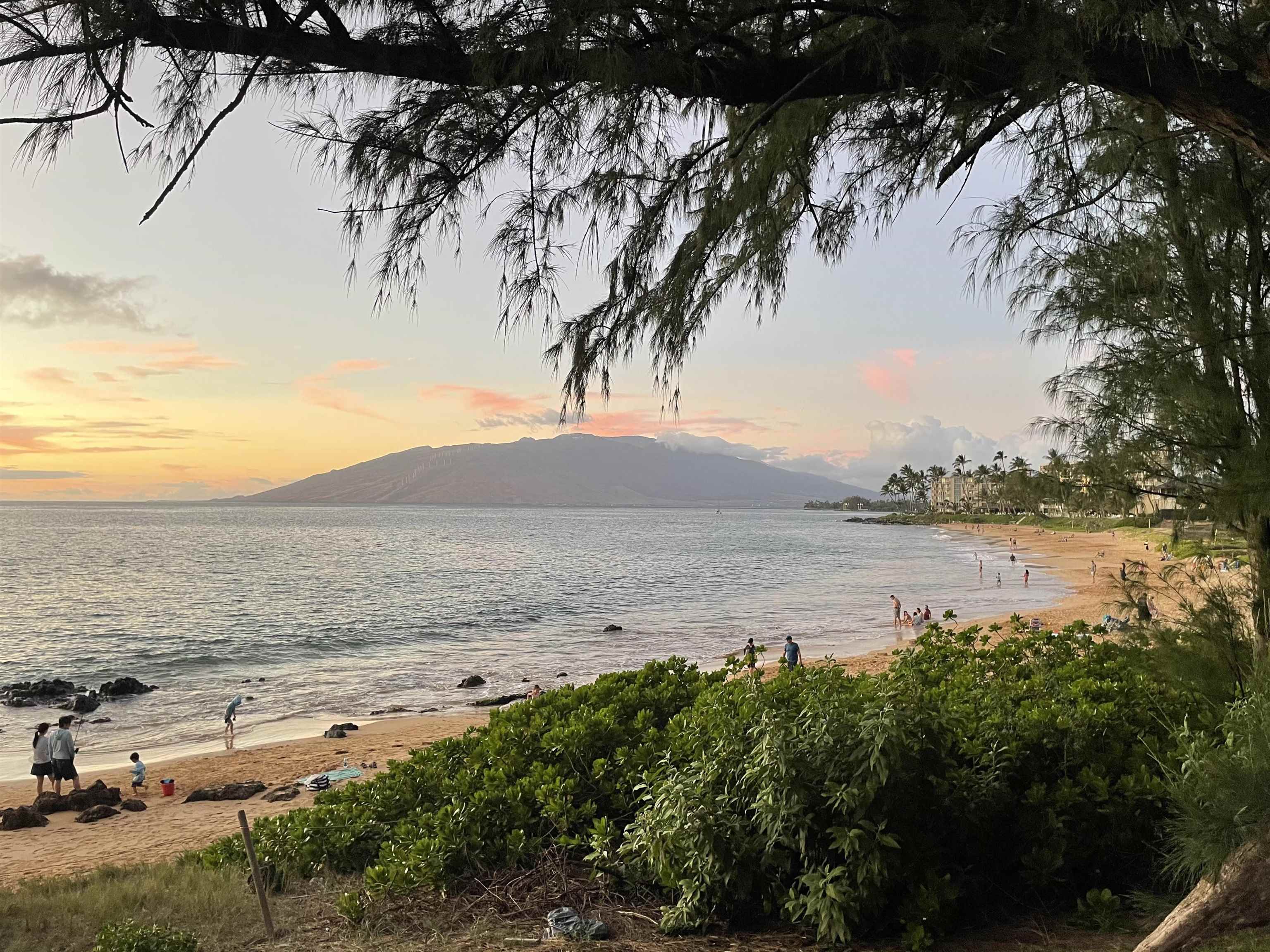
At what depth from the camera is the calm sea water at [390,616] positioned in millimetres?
24188

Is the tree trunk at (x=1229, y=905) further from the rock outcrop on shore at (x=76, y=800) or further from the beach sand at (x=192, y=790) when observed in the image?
the rock outcrop on shore at (x=76, y=800)

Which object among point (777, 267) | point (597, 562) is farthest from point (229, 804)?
point (597, 562)

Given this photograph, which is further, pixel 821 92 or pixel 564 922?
pixel 564 922

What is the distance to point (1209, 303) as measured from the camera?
555 centimetres

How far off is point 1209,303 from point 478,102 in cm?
494

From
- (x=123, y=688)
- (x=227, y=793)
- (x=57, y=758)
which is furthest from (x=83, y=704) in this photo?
(x=227, y=793)

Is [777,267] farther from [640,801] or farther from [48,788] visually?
[48,788]

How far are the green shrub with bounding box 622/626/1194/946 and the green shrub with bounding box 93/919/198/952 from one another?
6.82ft

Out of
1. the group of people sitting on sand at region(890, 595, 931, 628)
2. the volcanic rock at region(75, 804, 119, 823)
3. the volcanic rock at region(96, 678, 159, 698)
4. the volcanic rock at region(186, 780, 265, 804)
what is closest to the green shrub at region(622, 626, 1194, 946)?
the volcanic rock at region(186, 780, 265, 804)

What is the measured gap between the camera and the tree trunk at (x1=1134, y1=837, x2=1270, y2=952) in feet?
9.25

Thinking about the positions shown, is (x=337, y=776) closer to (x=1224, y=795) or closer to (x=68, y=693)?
(x=1224, y=795)

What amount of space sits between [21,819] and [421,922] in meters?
13.0

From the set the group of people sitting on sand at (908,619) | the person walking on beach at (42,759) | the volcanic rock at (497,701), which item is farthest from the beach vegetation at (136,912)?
the group of people sitting on sand at (908,619)

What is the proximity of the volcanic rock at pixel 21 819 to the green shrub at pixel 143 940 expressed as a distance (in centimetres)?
1217
